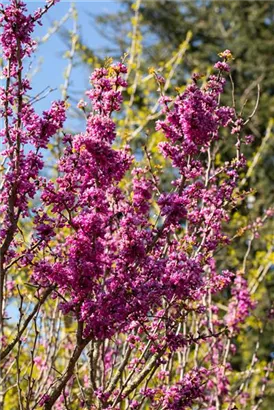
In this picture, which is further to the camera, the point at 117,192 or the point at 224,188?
the point at 224,188

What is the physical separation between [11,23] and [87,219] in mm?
1083

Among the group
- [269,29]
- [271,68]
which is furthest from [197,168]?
[269,29]

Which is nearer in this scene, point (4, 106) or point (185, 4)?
point (4, 106)

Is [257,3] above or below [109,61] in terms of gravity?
above

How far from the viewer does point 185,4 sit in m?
19.0

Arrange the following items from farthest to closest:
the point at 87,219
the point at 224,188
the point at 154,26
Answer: the point at 154,26 < the point at 224,188 < the point at 87,219

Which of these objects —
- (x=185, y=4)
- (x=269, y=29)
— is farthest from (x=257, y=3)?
(x=185, y=4)

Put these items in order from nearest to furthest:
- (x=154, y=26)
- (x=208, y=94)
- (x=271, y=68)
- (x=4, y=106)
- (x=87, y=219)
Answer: (x=87, y=219) < (x=4, y=106) < (x=208, y=94) < (x=271, y=68) < (x=154, y=26)

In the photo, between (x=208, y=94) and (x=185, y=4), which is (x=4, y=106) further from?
(x=185, y=4)

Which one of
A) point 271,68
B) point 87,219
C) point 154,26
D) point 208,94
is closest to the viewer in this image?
point 87,219

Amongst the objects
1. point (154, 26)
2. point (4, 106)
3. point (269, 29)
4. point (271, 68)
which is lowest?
point (4, 106)

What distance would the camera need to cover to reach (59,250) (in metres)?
3.26

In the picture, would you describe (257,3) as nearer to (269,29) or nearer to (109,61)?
(269,29)

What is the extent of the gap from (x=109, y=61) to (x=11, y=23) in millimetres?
541
